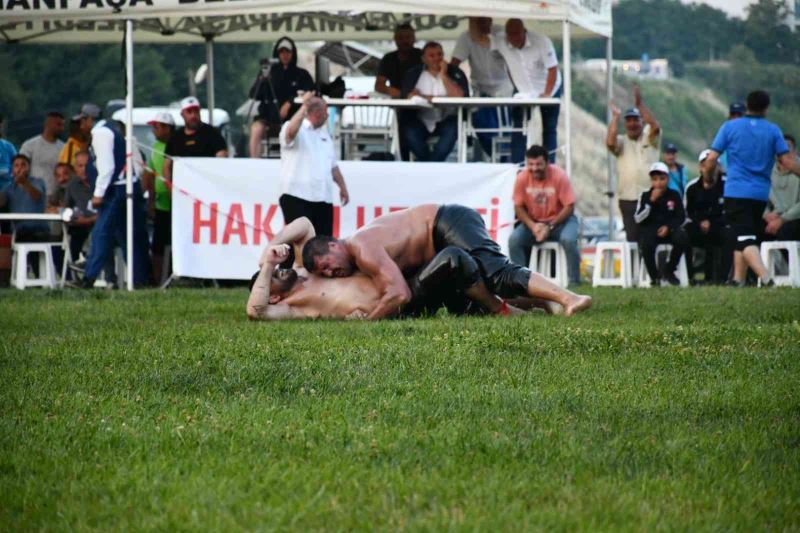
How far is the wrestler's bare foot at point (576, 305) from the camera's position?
37.4 feet

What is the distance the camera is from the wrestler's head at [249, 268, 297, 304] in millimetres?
11477

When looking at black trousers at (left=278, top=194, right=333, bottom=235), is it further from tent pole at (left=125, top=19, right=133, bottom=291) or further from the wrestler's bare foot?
the wrestler's bare foot

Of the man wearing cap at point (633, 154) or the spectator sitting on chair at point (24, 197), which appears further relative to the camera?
the man wearing cap at point (633, 154)

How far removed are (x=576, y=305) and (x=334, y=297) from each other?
6.04 ft

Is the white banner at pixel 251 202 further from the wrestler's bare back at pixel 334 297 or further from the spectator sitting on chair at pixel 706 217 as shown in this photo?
the wrestler's bare back at pixel 334 297

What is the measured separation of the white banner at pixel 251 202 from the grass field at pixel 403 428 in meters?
5.79

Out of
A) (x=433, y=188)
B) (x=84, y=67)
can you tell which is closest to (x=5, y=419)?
(x=433, y=188)

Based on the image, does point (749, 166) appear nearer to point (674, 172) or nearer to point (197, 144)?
point (674, 172)

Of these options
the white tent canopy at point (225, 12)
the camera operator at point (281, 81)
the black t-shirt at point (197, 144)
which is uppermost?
the white tent canopy at point (225, 12)

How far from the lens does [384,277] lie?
10.9 meters

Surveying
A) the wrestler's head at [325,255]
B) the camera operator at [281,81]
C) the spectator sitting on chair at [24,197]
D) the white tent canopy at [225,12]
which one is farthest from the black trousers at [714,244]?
the wrestler's head at [325,255]

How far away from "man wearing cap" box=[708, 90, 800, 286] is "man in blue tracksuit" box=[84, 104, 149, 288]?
6.39 meters

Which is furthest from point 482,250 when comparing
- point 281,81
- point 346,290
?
point 281,81

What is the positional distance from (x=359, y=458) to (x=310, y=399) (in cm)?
147
